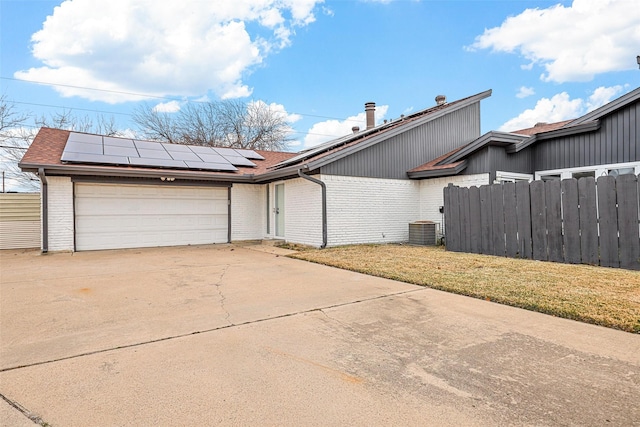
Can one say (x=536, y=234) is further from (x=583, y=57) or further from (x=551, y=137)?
(x=583, y=57)

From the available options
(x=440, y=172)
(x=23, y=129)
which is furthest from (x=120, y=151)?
(x=23, y=129)

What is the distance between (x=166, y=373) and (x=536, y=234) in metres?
7.80

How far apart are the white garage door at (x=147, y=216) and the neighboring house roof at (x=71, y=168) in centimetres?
70

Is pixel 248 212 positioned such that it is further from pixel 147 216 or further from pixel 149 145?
pixel 149 145

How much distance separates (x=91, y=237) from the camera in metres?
10.7

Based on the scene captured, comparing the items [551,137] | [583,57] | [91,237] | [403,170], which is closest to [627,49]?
[583,57]

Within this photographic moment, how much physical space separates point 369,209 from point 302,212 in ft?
6.99

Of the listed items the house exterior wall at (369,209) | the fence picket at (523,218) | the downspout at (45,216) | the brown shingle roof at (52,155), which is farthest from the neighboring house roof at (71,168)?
the fence picket at (523,218)

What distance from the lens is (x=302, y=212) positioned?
11.3 meters

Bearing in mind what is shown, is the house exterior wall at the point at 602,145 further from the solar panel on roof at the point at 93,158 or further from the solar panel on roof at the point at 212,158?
the solar panel on roof at the point at 93,158

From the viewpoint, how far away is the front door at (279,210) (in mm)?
12625

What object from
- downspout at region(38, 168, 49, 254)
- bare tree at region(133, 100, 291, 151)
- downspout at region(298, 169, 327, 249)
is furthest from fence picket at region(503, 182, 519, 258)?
bare tree at region(133, 100, 291, 151)

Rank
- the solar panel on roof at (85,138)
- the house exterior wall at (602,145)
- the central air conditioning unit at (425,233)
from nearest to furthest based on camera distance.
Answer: the house exterior wall at (602,145) → the central air conditioning unit at (425,233) → the solar panel on roof at (85,138)

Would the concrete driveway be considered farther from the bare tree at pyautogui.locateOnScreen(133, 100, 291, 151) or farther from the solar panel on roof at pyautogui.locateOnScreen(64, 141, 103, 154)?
the bare tree at pyautogui.locateOnScreen(133, 100, 291, 151)
